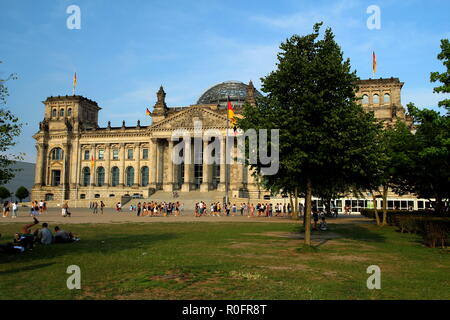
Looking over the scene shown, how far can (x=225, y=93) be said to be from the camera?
101625mm

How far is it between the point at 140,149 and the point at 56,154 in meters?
20.9

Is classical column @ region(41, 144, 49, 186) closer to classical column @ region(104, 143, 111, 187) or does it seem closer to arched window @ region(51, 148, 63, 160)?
arched window @ region(51, 148, 63, 160)

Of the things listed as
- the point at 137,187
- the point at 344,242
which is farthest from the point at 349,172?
the point at 137,187

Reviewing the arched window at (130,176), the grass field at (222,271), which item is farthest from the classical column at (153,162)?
the grass field at (222,271)

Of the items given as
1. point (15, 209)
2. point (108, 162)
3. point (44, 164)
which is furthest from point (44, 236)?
point (44, 164)

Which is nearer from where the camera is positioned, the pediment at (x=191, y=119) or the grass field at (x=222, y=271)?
the grass field at (x=222, y=271)

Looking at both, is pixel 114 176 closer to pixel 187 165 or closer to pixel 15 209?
pixel 187 165

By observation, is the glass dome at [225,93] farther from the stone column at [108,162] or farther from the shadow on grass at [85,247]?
the shadow on grass at [85,247]

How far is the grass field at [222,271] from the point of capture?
9.95 metres

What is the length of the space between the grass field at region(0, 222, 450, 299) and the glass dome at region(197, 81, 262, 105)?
80954 millimetres

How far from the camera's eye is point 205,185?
81562mm

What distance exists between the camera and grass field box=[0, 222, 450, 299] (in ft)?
32.7

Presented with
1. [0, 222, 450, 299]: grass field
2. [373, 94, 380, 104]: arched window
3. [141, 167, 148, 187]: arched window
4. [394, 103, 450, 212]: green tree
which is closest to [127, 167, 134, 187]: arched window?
[141, 167, 148, 187]: arched window
